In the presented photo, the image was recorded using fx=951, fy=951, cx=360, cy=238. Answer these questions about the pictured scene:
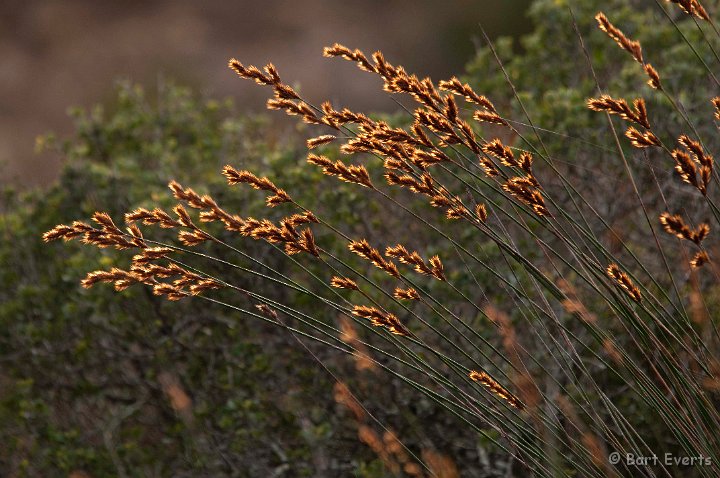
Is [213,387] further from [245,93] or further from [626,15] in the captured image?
[245,93]

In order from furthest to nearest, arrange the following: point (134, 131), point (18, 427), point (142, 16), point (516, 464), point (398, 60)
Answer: point (142, 16) < point (398, 60) < point (134, 131) < point (18, 427) < point (516, 464)

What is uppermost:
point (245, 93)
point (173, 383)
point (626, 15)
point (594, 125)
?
point (245, 93)

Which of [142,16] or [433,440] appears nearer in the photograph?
[433,440]

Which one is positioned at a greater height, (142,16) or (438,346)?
(142,16)

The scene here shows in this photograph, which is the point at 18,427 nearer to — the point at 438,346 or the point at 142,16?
the point at 438,346

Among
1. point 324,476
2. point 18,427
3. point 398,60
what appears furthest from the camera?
point 398,60

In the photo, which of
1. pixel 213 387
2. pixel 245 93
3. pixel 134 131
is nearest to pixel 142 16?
pixel 245 93
